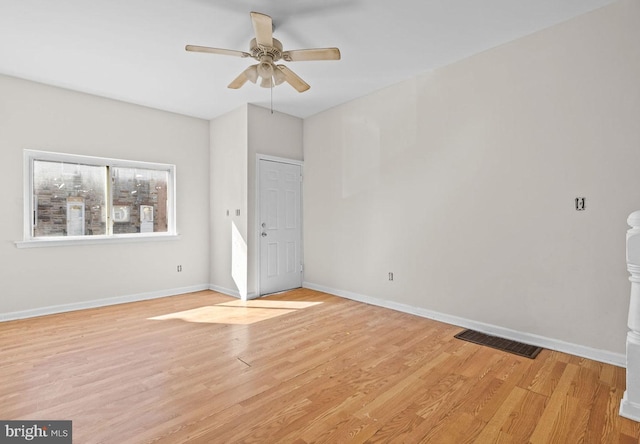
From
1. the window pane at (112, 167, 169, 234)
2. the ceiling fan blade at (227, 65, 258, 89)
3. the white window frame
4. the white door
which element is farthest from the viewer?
the white door

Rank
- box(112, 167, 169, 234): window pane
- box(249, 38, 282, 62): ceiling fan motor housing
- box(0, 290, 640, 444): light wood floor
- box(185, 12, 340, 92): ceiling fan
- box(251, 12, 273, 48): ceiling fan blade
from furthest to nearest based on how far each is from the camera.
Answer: box(112, 167, 169, 234): window pane < box(249, 38, 282, 62): ceiling fan motor housing < box(185, 12, 340, 92): ceiling fan < box(251, 12, 273, 48): ceiling fan blade < box(0, 290, 640, 444): light wood floor

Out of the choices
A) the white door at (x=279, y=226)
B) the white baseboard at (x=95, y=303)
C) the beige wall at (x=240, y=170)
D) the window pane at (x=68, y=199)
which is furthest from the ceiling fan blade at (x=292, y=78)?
the white baseboard at (x=95, y=303)

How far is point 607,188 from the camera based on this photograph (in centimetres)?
264

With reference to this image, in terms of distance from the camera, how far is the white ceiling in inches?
102

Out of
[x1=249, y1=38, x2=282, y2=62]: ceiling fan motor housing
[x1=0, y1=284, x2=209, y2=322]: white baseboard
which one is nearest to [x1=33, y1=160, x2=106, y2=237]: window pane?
[x1=0, y1=284, x2=209, y2=322]: white baseboard

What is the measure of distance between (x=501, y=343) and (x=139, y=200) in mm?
5201

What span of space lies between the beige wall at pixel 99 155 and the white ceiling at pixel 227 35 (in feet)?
1.26

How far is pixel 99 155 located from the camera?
14.5ft

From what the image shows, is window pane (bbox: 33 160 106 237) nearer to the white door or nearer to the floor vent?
the white door

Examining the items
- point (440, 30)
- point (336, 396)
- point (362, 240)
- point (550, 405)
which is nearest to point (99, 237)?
point (362, 240)

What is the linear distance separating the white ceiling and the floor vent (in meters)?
3.01

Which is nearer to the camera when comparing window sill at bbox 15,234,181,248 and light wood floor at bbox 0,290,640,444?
light wood floor at bbox 0,290,640,444

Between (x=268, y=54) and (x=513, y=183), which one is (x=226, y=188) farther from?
(x=513, y=183)

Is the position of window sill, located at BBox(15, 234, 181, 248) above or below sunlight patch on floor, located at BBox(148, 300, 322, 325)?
above
